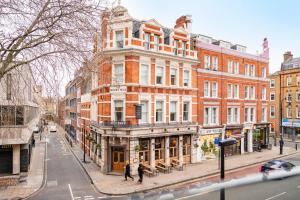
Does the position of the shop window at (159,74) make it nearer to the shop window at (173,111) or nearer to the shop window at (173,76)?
the shop window at (173,76)

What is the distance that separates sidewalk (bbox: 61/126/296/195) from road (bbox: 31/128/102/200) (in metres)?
0.70

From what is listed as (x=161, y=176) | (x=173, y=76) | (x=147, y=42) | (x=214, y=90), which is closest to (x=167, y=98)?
(x=173, y=76)

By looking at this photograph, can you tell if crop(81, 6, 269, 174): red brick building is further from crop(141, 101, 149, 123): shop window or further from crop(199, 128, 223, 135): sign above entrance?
crop(199, 128, 223, 135): sign above entrance

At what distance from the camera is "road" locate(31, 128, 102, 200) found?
52.5ft

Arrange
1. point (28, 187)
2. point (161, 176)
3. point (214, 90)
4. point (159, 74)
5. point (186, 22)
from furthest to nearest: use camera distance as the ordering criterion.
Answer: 1. point (214, 90)
2. point (186, 22)
3. point (159, 74)
4. point (161, 176)
5. point (28, 187)

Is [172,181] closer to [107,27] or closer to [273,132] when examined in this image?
[107,27]

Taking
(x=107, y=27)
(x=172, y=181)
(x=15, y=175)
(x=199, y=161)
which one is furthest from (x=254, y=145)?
(x=107, y=27)

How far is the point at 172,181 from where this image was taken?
18859mm

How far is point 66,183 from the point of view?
1897 centimetres

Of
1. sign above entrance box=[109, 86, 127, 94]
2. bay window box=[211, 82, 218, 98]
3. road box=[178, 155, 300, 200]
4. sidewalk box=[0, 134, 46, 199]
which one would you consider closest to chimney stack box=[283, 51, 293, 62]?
bay window box=[211, 82, 218, 98]

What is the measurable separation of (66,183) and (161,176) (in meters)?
7.39

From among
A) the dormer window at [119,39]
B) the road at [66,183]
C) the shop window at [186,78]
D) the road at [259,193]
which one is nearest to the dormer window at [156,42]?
the dormer window at [119,39]

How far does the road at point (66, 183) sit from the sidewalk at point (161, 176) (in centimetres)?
70

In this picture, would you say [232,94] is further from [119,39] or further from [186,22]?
[119,39]
